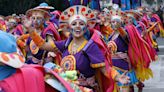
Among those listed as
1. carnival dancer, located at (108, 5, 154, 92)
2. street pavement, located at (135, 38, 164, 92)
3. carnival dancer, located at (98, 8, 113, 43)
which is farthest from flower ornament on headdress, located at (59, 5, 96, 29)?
carnival dancer, located at (98, 8, 113, 43)

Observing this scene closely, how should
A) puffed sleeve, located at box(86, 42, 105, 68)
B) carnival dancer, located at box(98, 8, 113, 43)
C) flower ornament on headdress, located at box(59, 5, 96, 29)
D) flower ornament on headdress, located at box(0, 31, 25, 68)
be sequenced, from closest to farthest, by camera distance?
flower ornament on headdress, located at box(0, 31, 25, 68), puffed sleeve, located at box(86, 42, 105, 68), flower ornament on headdress, located at box(59, 5, 96, 29), carnival dancer, located at box(98, 8, 113, 43)

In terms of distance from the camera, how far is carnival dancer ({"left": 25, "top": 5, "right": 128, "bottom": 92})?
18.2ft

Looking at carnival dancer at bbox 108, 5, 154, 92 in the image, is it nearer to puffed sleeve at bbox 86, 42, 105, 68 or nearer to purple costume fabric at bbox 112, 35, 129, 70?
purple costume fabric at bbox 112, 35, 129, 70

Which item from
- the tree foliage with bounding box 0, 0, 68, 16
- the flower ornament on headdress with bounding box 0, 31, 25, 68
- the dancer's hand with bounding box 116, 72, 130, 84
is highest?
the flower ornament on headdress with bounding box 0, 31, 25, 68

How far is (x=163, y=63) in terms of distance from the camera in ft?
51.5

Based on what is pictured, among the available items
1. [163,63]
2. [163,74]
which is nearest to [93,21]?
[163,74]

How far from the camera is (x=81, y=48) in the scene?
569cm

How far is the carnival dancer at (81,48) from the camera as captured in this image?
556 centimetres

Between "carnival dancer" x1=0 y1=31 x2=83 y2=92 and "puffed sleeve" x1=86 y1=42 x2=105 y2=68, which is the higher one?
"carnival dancer" x1=0 y1=31 x2=83 y2=92

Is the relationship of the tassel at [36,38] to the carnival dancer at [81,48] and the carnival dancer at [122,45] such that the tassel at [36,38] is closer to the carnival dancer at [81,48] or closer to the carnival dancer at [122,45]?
the carnival dancer at [81,48]

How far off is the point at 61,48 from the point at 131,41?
278cm

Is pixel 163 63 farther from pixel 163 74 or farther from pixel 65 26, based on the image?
pixel 65 26

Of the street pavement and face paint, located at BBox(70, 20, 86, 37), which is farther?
the street pavement

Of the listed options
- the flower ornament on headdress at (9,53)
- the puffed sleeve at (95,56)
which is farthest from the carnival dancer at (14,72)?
the puffed sleeve at (95,56)
